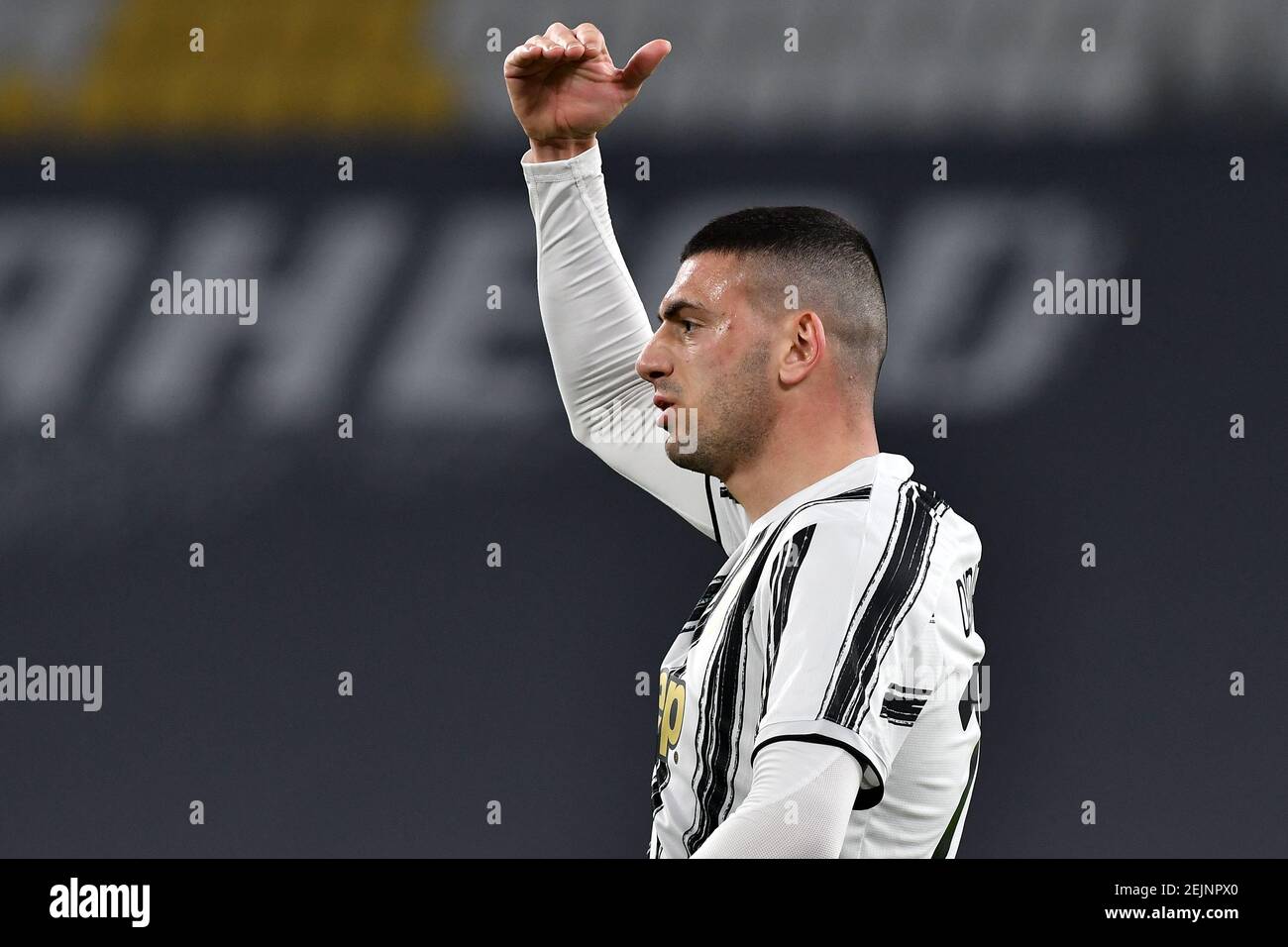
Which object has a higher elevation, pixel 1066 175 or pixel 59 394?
pixel 1066 175

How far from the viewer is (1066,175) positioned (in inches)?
114

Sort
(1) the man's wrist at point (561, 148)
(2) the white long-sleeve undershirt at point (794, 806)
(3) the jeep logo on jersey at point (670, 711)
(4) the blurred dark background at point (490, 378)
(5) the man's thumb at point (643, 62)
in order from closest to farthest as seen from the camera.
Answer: (2) the white long-sleeve undershirt at point (794, 806), (3) the jeep logo on jersey at point (670, 711), (5) the man's thumb at point (643, 62), (1) the man's wrist at point (561, 148), (4) the blurred dark background at point (490, 378)

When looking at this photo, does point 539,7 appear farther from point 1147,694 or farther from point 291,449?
point 1147,694

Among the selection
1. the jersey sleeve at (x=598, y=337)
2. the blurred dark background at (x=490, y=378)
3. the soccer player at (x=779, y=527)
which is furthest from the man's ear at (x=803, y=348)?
the blurred dark background at (x=490, y=378)

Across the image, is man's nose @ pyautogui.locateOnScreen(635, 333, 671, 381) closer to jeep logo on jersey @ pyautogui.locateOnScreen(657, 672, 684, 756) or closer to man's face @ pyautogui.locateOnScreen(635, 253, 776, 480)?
man's face @ pyautogui.locateOnScreen(635, 253, 776, 480)

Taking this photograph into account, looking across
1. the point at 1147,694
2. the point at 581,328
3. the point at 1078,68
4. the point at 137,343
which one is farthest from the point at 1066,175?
the point at 137,343

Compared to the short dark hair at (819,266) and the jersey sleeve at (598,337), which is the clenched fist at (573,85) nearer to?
the jersey sleeve at (598,337)

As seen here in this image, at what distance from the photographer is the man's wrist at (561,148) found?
177 centimetres

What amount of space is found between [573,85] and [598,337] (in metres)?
0.35

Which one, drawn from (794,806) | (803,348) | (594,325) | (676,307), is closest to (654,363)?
(676,307)

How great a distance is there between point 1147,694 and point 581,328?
178 centimetres

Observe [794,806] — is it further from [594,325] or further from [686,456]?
[594,325]

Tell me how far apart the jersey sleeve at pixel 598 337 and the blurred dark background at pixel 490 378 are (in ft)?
3.53

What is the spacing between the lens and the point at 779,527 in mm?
1371
